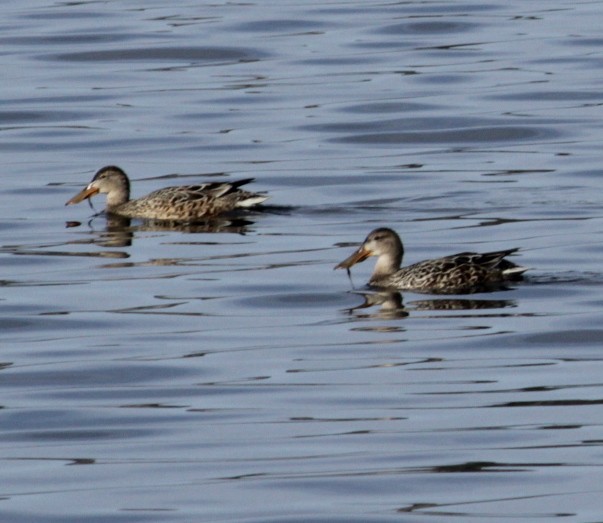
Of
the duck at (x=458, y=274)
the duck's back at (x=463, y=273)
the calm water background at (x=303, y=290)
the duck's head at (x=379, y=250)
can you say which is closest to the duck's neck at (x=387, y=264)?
the duck's head at (x=379, y=250)

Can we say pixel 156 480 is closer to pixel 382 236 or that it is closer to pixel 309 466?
pixel 309 466

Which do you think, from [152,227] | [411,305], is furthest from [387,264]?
[152,227]

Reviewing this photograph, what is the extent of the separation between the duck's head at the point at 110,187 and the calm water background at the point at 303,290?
29cm

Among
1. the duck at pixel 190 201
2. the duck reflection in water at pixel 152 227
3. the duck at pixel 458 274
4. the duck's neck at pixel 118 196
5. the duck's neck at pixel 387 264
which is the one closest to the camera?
the duck at pixel 458 274

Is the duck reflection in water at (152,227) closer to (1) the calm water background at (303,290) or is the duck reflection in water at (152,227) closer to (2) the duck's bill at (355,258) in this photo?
(1) the calm water background at (303,290)

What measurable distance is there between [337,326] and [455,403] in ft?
9.07

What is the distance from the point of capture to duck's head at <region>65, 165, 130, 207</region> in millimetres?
21312

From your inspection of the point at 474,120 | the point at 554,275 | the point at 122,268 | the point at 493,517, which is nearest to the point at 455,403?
the point at 493,517

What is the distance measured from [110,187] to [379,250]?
5318 millimetres

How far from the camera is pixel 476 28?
116ft

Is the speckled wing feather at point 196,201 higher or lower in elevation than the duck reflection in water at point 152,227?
higher

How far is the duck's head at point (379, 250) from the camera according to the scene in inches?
660

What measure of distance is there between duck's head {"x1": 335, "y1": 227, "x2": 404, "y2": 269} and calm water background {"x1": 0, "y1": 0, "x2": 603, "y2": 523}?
222 millimetres

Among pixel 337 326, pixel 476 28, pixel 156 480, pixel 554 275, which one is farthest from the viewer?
pixel 476 28
